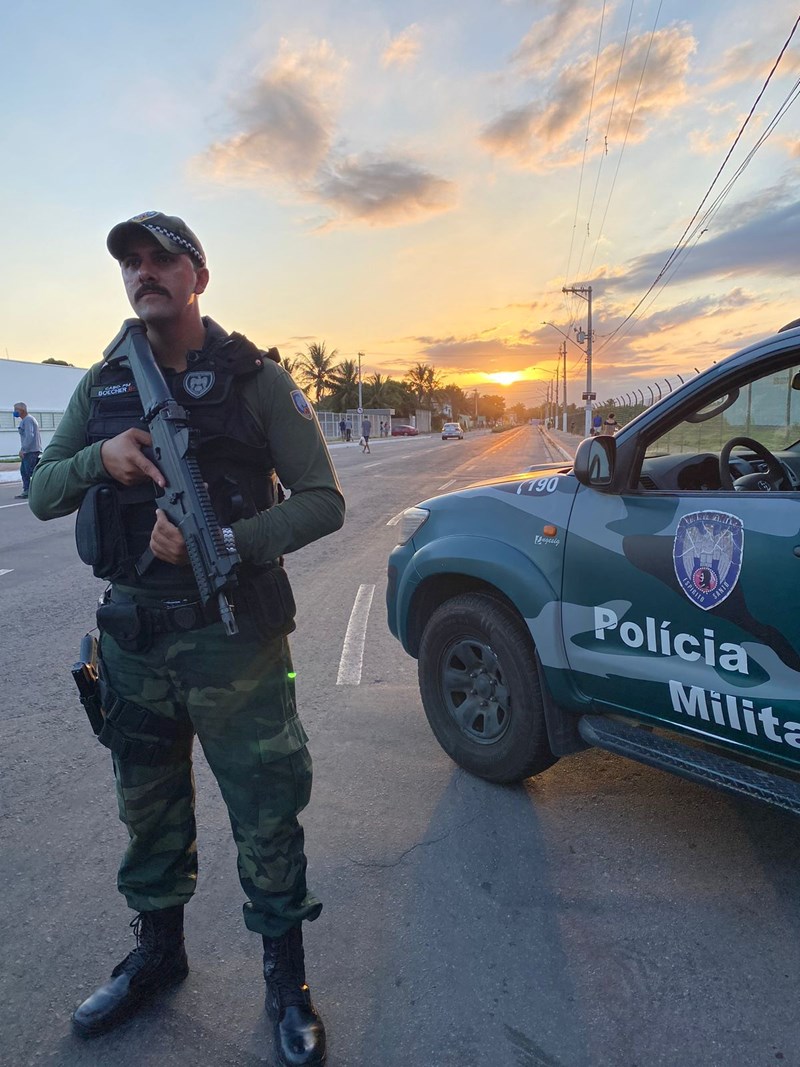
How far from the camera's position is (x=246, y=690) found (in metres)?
1.90

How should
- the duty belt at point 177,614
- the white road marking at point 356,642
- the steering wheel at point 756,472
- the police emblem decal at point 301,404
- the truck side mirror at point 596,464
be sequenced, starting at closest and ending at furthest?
the duty belt at point 177,614 → the police emblem decal at point 301,404 → the truck side mirror at point 596,464 → the steering wheel at point 756,472 → the white road marking at point 356,642

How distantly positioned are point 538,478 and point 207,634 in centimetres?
166

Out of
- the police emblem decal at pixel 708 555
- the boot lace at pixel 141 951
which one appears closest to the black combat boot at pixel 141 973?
the boot lace at pixel 141 951

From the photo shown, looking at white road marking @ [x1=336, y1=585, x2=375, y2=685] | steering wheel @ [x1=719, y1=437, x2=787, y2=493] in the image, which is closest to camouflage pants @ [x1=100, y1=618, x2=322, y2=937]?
steering wheel @ [x1=719, y1=437, x2=787, y2=493]

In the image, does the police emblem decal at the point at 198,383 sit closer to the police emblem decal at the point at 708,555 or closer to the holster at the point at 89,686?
the holster at the point at 89,686

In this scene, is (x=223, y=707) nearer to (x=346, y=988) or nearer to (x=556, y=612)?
(x=346, y=988)

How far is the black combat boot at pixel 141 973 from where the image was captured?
1889mm

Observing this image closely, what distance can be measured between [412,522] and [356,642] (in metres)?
1.78

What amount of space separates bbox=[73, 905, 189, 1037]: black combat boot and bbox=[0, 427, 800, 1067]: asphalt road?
46mm

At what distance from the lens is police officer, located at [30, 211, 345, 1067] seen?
1.86 metres

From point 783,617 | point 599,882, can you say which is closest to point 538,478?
point 783,617

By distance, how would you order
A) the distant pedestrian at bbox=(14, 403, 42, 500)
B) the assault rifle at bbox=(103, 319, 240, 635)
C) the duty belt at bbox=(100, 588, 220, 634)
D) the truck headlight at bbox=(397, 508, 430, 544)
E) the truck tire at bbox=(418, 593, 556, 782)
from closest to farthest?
the assault rifle at bbox=(103, 319, 240, 635) → the duty belt at bbox=(100, 588, 220, 634) → the truck tire at bbox=(418, 593, 556, 782) → the truck headlight at bbox=(397, 508, 430, 544) → the distant pedestrian at bbox=(14, 403, 42, 500)

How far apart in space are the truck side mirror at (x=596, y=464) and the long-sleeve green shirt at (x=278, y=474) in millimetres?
1001

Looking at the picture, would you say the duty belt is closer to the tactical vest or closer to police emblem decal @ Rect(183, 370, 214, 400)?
the tactical vest
